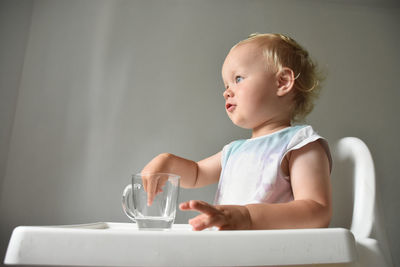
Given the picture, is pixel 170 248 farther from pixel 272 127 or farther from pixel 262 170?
pixel 272 127

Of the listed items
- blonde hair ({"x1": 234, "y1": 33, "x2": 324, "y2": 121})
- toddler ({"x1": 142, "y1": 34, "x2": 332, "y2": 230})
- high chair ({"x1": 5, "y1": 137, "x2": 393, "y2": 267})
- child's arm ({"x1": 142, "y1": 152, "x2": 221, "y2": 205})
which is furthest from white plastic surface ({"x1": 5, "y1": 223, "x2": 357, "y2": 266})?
blonde hair ({"x1": 234, "y1": 33, "x2": 324, "y2": 121})

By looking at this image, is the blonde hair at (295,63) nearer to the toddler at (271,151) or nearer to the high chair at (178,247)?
the toddler at (271,151)

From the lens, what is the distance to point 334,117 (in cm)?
112

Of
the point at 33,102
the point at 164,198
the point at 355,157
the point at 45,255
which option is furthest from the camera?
the point at 33,102

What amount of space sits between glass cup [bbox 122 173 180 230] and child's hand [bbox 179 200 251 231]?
0.38 feet

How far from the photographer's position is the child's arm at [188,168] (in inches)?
30.9

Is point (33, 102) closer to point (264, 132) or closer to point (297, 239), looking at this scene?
point (264, 132)

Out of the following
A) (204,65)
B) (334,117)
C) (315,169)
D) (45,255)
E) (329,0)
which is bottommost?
(45,255)

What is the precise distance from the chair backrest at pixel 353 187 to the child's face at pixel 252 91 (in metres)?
0.16

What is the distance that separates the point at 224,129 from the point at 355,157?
18.3 inches

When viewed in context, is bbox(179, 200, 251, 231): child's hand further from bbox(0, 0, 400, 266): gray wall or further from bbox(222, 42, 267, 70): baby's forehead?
bbox(0, 0, 400, 266): gray wall

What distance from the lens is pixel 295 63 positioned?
0.83 meters

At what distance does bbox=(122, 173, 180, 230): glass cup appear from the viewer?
533 mm

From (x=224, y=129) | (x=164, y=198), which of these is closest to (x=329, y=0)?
(x=224, y=129)
